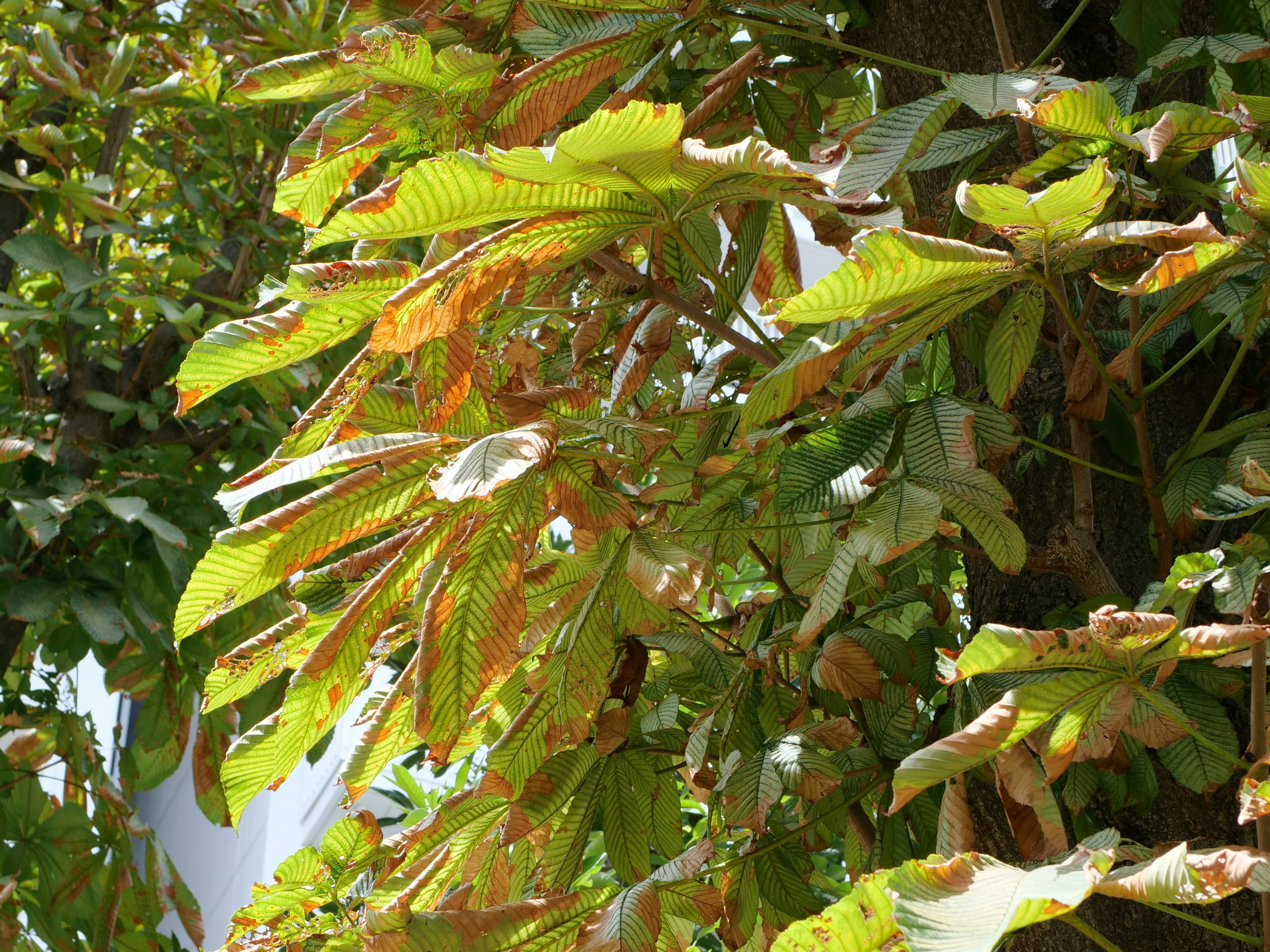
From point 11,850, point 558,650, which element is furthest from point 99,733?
point 558,650

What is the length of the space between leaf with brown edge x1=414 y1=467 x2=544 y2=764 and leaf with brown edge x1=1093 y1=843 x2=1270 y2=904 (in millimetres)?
209

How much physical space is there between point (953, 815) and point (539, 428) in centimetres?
20

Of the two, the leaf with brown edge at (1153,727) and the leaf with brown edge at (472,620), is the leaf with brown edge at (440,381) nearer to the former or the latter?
the leaf with brown edge at (472,620)

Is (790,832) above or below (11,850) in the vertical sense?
above

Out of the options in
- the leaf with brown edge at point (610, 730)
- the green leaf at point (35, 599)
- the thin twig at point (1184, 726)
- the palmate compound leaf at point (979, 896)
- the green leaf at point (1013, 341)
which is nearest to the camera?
the palmate compound leaf at point (979, 896)

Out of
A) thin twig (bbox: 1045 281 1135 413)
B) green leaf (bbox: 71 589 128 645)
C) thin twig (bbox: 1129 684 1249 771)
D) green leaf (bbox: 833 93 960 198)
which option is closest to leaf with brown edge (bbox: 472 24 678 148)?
green leaf (bbox: 833 93 960 198)

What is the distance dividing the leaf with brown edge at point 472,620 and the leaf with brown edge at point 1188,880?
0.69 feet

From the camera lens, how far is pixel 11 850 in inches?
53.0

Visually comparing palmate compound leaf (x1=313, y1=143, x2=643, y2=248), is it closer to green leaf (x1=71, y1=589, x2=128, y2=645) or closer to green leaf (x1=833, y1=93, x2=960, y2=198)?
green leaf (x1=833, y1=93, x2=960, y2=198)

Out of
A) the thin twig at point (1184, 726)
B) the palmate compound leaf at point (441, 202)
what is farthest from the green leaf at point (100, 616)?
the thin twig at point (1184, 726)

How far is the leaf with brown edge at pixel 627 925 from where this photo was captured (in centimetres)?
43

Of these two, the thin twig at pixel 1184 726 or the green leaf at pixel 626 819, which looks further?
Answer: the green leaf at pixel 626 819

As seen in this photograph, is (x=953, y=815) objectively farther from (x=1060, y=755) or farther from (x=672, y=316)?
(x=672, y=316)

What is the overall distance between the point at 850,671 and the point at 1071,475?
139mm
